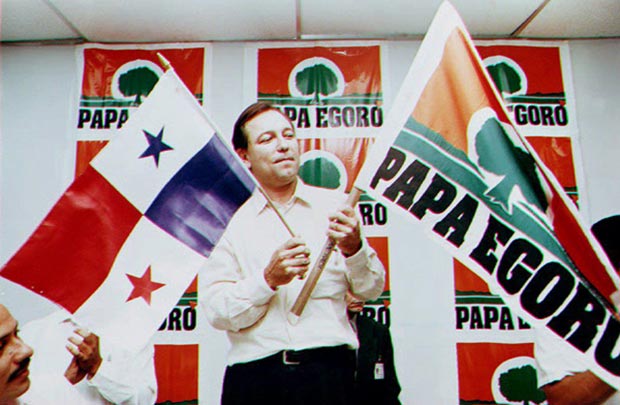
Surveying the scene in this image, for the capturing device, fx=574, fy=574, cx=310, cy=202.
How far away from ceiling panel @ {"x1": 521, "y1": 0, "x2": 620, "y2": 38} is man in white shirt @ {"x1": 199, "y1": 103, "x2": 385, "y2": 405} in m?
1.91

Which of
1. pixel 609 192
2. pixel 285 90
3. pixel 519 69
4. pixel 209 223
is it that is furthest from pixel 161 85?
pixel 609 192

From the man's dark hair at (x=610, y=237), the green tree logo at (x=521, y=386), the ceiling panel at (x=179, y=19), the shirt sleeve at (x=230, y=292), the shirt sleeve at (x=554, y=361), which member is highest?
the ceiling panel at (x=179, y=19)

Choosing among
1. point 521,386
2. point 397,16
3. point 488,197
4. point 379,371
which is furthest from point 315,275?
point 397,16

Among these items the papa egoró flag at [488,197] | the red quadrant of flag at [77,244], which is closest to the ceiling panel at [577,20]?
the papa egoró flag at [488,197]

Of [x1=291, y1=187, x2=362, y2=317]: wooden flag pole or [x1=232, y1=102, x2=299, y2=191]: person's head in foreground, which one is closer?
[x1=291, y1=187, x2=362, y2=317]: wooden flag pole

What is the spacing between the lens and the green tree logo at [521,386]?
9.20 feet

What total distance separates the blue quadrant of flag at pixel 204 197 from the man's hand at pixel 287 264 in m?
0.19

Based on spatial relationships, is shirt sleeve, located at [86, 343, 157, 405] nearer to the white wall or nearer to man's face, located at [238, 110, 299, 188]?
man's face, located at [238, 110, 299, 188]

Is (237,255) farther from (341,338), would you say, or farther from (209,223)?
(341,338)

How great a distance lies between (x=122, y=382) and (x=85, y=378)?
0.12 meters

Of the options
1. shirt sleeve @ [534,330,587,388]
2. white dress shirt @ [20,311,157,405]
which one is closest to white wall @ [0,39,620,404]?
white dress shirt @ [20,311,157,405]

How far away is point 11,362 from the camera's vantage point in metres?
1.45

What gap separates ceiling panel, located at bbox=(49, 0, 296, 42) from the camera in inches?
113

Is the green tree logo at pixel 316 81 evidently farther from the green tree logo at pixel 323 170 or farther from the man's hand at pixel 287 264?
the man's hand at pixel 287 264
